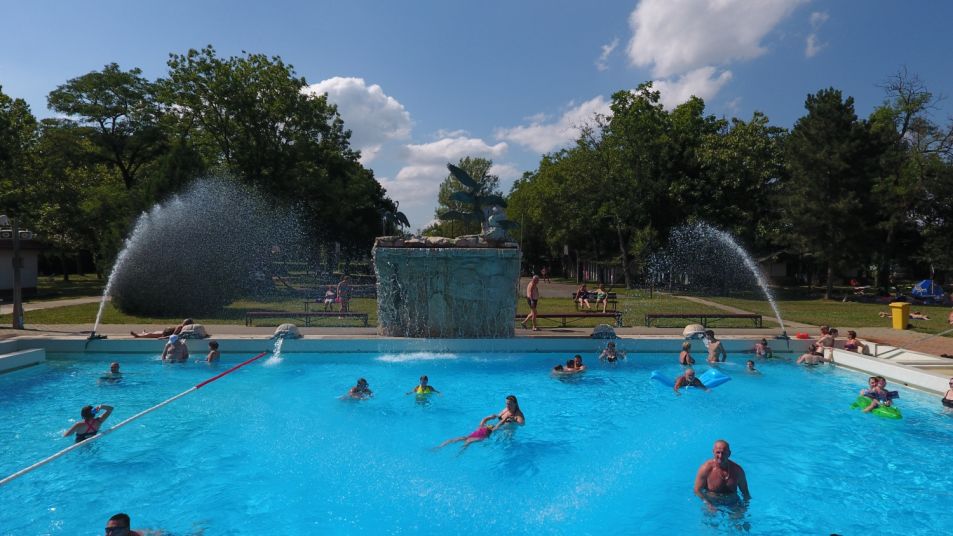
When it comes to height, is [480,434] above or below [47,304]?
below

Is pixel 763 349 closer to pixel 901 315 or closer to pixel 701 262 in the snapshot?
pixel 901 315

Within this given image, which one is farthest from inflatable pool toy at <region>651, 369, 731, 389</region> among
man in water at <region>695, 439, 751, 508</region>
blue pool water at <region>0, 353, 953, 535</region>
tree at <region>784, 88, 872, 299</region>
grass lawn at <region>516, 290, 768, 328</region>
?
tree at <region>784, 88, 872, 299</region>

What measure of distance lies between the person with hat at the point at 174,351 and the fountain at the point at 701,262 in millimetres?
32380

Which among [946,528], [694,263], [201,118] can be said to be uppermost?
[201,118]

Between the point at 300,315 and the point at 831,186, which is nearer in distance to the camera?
the point at 300,315

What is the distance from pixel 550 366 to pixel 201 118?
28.0 m

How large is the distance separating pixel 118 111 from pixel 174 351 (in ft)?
118

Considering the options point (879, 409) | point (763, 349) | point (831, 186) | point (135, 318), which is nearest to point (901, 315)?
point (763, 349)

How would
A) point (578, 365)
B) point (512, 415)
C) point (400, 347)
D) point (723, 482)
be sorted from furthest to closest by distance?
point (400, 347) < point (578, 365) < point (512, 415) < point (723, 482)

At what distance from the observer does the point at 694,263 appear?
1560 inches

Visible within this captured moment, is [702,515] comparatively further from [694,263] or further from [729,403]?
[694,263]

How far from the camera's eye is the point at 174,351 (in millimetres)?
14383

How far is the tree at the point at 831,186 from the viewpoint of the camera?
30688mm

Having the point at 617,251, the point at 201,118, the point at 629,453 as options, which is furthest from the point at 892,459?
the point at 617,251
